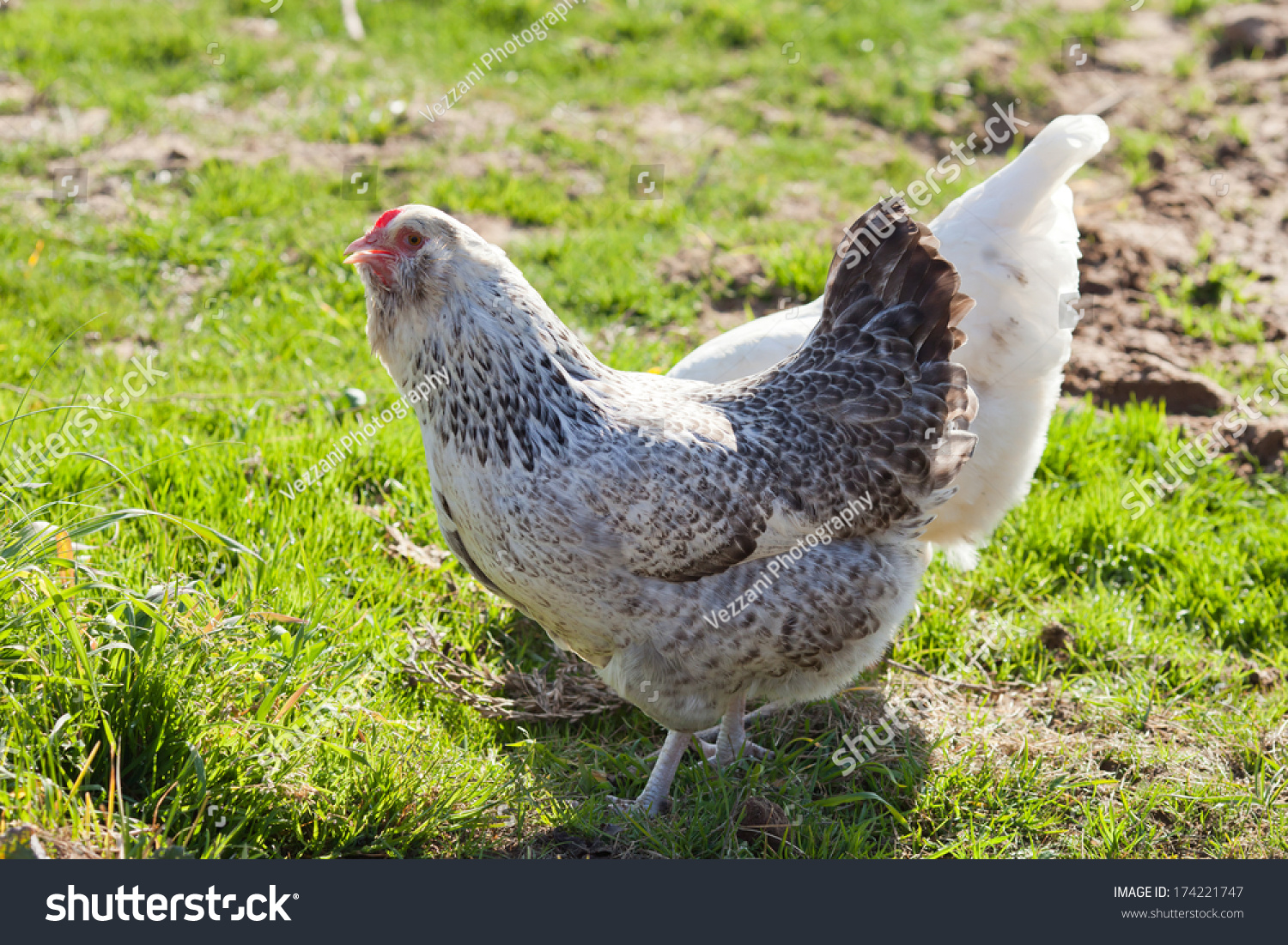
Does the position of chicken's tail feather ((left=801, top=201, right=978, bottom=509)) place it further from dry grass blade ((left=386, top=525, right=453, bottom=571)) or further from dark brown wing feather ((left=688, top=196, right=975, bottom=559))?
dry grass blade ((left=386, top=525, right=453, bottom=571))

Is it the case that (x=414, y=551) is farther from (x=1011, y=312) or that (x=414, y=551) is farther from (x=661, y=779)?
(x=1011, y=312)

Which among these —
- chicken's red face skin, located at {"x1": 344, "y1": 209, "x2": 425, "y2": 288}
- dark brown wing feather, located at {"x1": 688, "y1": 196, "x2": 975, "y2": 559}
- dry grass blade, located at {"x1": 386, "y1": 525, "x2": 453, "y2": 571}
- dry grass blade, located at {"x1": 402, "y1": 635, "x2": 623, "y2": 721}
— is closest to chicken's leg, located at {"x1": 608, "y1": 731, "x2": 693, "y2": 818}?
dry grass blade, located at {"x1": 402, "y1": 635, "x2": 623, "y2": 721}

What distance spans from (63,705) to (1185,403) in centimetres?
501

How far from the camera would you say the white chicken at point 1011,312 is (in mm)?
3869

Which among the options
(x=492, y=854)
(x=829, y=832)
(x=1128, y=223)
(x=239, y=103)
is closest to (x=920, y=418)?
(x=829, y=832)

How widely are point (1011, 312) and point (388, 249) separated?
2.30 m

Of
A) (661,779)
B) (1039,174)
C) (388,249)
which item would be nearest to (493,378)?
(388,249)

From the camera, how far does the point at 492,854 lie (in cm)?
305

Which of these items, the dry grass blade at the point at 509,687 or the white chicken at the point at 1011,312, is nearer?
the dry grass blade at the point at 509,687

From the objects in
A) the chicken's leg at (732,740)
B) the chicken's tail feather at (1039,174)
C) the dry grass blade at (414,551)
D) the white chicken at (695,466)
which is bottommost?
the chicken's leg at (732,740)

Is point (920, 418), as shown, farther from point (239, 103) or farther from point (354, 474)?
point (239, 103)

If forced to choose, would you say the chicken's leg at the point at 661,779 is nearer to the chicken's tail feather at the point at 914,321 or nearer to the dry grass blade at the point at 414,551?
the chicken's tail feather at the point at 914,321

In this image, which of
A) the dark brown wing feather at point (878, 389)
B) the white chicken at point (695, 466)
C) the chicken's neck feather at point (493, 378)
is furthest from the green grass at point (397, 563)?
the dark brown wing feather at point (878, 389)

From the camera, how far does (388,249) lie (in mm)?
3012
